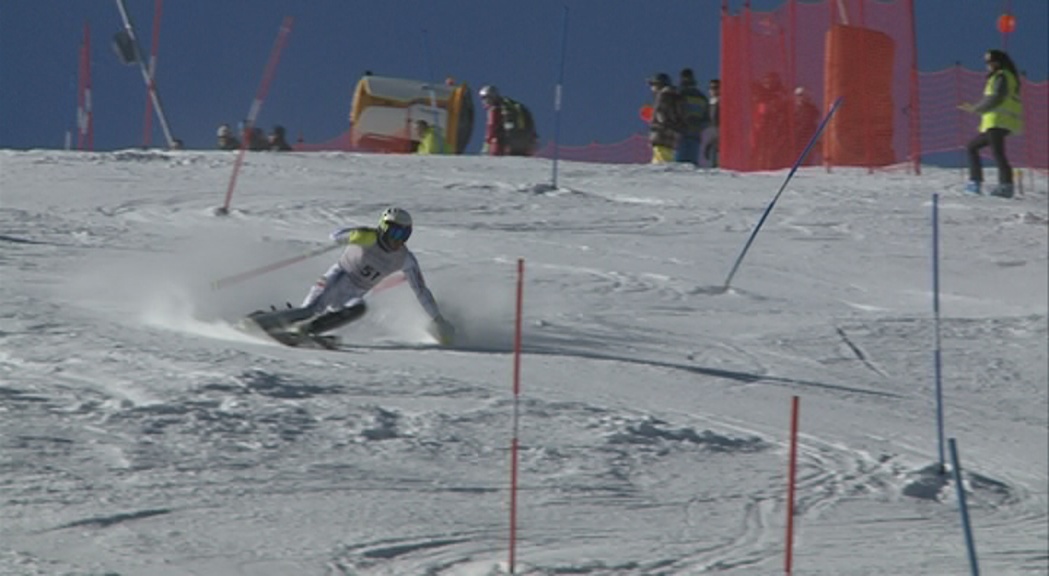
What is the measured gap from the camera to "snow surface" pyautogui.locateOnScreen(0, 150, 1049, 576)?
21.6 feet

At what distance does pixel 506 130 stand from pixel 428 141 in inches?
49.9

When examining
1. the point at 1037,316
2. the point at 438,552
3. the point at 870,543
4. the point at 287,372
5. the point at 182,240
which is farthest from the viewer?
the point at 182,240

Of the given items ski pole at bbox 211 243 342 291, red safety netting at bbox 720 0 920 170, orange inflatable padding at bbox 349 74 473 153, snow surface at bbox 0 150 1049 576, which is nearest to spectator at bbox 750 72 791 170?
red safety netting at bbox 720 0 920 170

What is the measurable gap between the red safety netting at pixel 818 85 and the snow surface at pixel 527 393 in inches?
147

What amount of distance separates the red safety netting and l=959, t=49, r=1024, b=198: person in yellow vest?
2764 mm

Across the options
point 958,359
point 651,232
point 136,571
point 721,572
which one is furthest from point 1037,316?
point 136,571

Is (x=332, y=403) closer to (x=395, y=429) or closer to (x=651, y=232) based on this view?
(x=395, y=429)

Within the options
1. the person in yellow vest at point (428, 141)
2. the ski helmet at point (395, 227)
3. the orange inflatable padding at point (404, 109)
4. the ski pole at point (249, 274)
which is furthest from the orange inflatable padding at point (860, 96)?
the ski helmet at point (395, 227)

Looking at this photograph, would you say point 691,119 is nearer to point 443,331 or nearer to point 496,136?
point 496,136

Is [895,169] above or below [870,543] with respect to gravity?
above

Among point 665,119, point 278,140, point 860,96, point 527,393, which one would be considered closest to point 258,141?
point 278,140

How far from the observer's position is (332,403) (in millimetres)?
8312

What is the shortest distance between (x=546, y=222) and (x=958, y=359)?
5.47 meters

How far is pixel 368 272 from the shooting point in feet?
34.9
